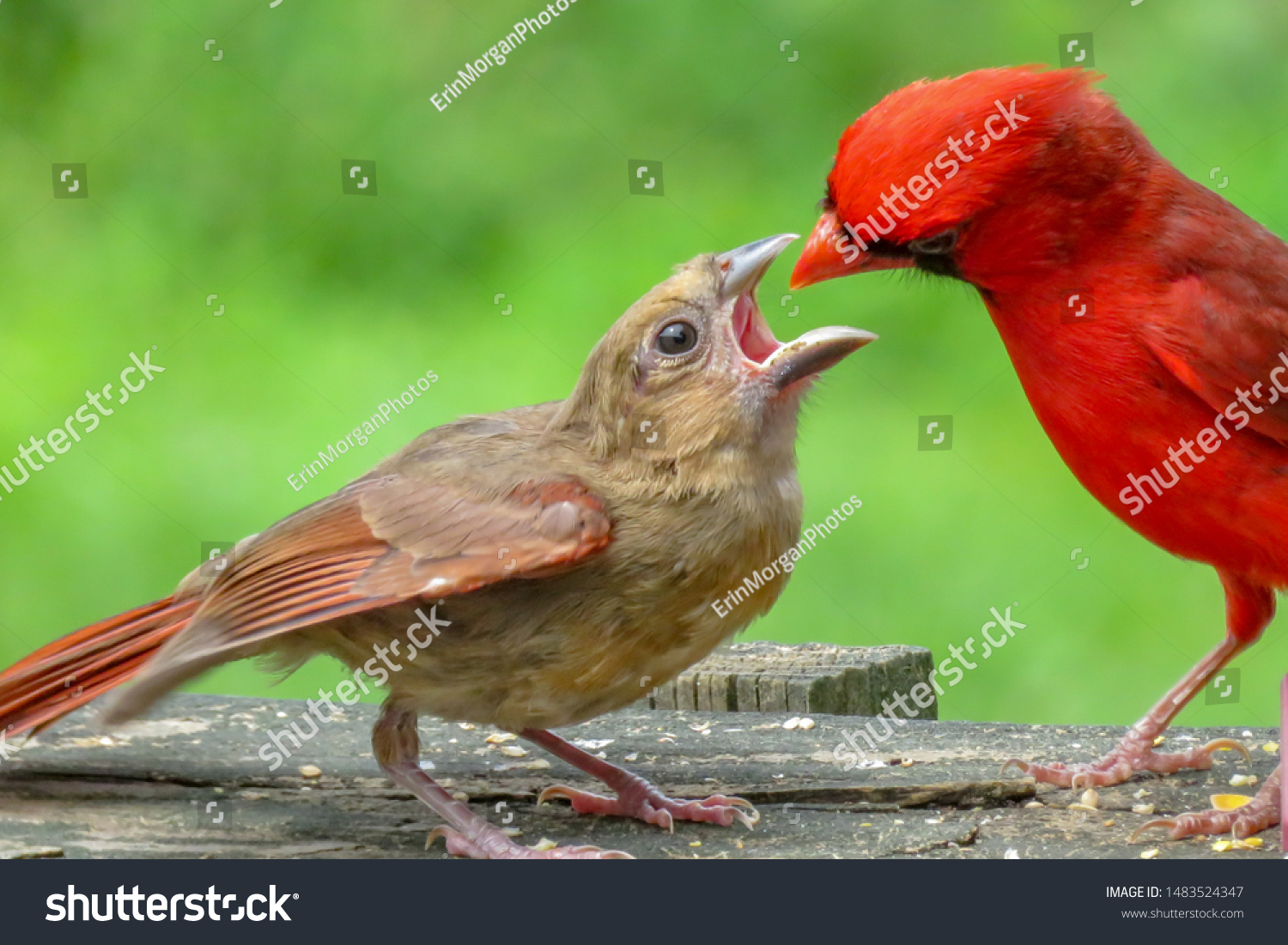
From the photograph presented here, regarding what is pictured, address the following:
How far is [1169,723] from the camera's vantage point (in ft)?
13.0

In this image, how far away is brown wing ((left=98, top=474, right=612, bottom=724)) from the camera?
3.17 metres

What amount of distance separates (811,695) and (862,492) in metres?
2.28

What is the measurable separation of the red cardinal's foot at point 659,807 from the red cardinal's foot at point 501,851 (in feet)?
0.70

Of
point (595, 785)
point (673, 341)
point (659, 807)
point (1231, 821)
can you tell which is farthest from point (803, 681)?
A: point (673, 341)

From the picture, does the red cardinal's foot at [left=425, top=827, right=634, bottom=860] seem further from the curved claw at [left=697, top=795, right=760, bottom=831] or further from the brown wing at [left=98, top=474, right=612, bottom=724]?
the brown wing at [left=98, top=474, right=612, bottom=724]

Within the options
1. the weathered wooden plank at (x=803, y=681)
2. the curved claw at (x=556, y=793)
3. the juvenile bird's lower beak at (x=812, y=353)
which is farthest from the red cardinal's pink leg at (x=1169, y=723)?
the juvenile bird's lower beak at (x=812, y=353)

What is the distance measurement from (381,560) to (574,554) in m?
0.41

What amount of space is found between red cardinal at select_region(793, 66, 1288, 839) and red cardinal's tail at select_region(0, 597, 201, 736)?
167cm

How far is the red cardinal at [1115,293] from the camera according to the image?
3.34 m

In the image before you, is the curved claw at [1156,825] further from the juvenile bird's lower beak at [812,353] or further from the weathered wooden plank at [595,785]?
the juvenile bird's lower beak at [812,353]

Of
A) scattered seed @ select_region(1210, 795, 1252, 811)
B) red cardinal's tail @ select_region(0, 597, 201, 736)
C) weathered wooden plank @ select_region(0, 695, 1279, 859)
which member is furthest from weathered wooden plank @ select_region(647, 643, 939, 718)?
red cardinal's tail @ select_region(0, 597, 201, 736)

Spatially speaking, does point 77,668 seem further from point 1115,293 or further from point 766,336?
point 1115,293

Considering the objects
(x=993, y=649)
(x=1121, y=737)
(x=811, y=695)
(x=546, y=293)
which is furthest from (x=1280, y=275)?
(x=546, y=293)

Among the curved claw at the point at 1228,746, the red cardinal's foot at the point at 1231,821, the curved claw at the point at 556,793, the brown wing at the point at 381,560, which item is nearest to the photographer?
the brown wing at the point at 381,560
